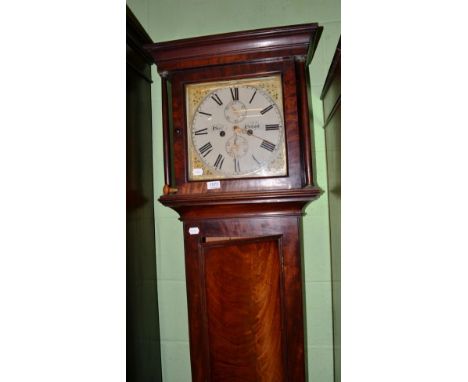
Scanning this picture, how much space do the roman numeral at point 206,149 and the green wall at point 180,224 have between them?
1.14ft

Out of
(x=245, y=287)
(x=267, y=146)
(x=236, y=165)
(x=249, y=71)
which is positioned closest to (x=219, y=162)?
(x=236, y=165)

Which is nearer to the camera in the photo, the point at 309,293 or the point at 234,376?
the point at 234,376

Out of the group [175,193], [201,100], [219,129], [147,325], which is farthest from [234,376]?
[201,100]

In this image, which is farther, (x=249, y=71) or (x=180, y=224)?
(x=180, y=224)

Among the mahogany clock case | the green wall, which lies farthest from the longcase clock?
the green wall

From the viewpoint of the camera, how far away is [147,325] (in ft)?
3.68

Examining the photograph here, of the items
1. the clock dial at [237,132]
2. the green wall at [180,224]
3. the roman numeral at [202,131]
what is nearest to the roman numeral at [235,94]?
the clock dial at [237,132]

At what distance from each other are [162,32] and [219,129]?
24.4 inches

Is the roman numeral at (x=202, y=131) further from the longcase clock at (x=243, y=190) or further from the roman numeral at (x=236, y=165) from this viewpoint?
the roman numeral at (x=236, y=165)

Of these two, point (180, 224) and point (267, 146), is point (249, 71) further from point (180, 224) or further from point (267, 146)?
point (180, 224)

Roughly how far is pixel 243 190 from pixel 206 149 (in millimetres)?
185

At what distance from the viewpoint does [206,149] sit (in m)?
0.95
